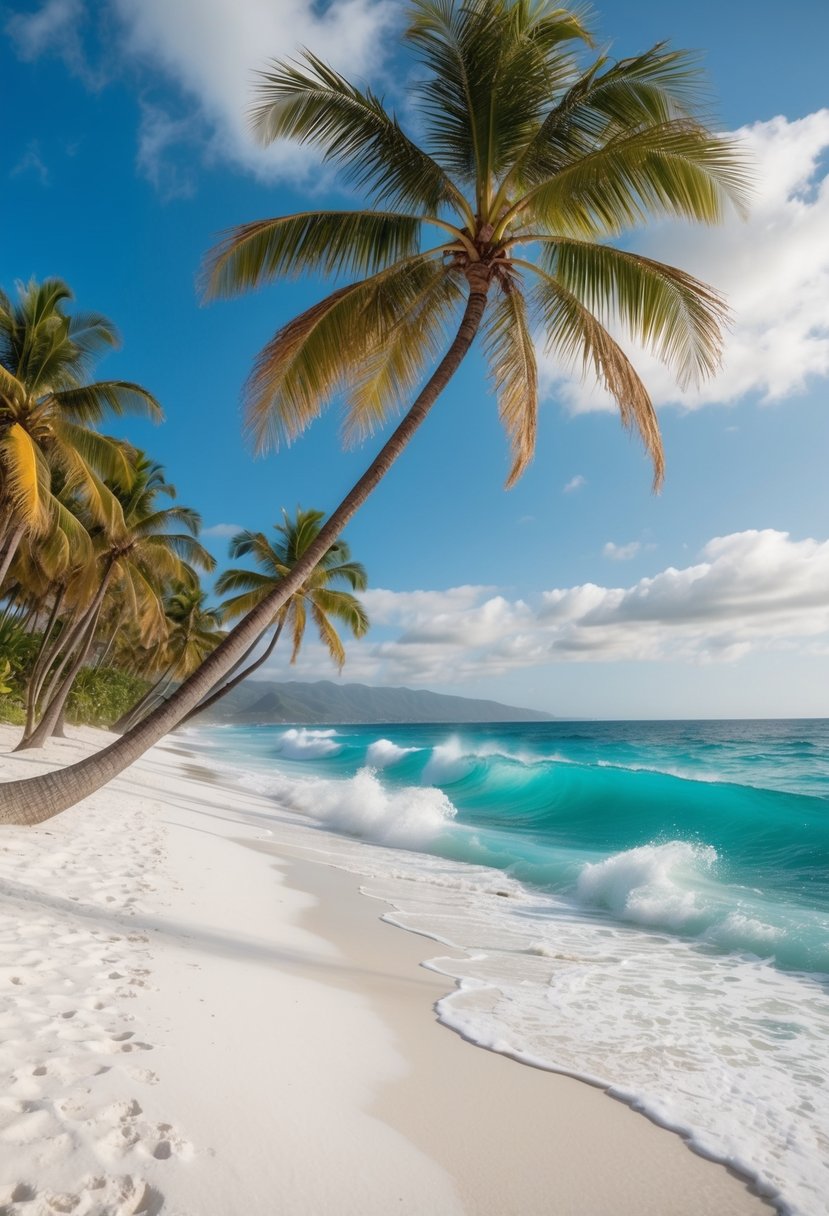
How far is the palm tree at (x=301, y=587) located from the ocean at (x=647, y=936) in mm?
4706

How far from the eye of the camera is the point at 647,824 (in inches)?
647


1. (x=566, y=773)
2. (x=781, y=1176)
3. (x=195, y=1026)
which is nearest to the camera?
(x=781, y=1176)

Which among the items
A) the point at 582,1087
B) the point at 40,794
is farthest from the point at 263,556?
the point at 582,1087

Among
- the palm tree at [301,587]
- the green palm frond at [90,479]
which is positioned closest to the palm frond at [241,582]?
the palm tree at [301,587]

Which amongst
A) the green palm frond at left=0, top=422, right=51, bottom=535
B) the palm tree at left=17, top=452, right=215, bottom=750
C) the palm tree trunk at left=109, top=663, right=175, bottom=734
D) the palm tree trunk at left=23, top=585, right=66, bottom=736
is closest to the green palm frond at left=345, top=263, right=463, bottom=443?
the green palm frond at left=0, top=422, right=51, bottom=535

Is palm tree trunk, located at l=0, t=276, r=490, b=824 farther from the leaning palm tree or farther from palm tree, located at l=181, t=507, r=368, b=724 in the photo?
palm tree, located at l=181, t=507, r=368, b=724

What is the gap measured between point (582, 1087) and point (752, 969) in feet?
12.5

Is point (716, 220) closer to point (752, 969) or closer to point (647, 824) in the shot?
point (752, 969)

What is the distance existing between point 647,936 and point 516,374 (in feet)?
23.0

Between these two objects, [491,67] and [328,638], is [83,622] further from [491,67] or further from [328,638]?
[491,67]

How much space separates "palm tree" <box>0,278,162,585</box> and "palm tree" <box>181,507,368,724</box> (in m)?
6.26

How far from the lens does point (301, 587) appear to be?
19.7 meters

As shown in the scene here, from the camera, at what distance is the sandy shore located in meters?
2.29

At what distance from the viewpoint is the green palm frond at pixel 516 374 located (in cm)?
804
